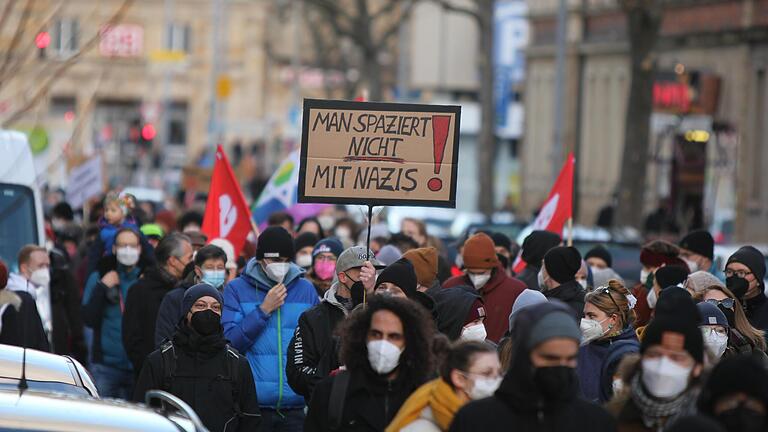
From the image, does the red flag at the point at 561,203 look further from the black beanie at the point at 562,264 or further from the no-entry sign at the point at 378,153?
the no-entry sign at the point at 378,153

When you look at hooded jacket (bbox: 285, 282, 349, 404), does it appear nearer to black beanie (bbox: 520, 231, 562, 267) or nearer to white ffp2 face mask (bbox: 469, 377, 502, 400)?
white ffp2 face mask (bbox: 469, 377, 502, 400)

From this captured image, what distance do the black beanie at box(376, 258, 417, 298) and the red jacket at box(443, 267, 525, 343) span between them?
7.18 ft

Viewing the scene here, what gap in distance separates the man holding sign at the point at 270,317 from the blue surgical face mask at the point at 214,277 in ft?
2.84

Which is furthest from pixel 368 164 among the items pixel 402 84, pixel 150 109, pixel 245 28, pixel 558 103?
pixel 245 28

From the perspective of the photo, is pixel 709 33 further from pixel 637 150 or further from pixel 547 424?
pixel 547 424

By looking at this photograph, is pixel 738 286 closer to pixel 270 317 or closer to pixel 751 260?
pixel 751 260

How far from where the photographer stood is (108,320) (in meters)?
12.2

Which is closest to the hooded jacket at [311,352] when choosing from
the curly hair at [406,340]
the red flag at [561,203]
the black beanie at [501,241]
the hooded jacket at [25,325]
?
the curly hair at [406,340]

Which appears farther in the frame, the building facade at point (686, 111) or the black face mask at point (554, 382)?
the building facade at point (686, 111)

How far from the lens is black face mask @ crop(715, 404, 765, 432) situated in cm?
561

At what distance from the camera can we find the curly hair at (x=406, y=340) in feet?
23.3

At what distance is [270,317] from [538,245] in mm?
3186

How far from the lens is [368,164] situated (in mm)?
9938

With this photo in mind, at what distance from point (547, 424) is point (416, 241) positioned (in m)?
8.42
